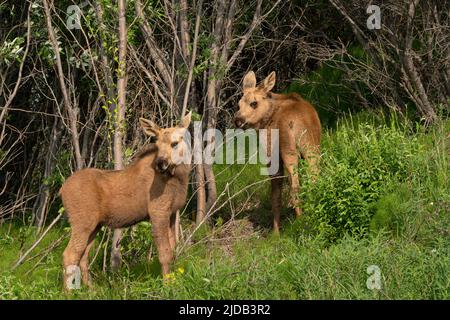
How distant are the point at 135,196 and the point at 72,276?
3.59 ft

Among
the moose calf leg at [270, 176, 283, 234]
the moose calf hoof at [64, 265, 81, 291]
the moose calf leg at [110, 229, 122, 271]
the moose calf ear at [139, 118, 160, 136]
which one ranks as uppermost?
the moose calf ear at [139, 118, 160, 136]

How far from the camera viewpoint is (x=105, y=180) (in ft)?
35.6

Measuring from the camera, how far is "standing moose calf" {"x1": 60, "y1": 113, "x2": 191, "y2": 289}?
35.0 ft

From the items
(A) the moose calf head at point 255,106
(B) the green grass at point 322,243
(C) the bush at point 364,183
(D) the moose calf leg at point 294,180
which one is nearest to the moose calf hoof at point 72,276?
(B) the green grass at point 322,243

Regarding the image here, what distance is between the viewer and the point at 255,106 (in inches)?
514

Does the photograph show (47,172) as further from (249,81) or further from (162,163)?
(162,163)

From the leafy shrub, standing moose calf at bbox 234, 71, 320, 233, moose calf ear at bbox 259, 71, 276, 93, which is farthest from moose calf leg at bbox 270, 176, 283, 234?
moose calf ear at bbox 259, 71, 276, 93

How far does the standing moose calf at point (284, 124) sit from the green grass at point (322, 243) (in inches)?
10.0

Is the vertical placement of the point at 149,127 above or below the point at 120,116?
below

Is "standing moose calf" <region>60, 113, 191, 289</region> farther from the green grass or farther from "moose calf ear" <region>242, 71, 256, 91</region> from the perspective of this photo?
"moose calf ear" <region>242, 71, 256, 91</region>

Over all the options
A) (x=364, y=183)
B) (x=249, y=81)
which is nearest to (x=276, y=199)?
(x=364, y=183)

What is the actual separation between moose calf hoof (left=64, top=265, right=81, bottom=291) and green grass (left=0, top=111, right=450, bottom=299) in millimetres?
202

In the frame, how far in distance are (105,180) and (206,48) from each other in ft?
10.2
